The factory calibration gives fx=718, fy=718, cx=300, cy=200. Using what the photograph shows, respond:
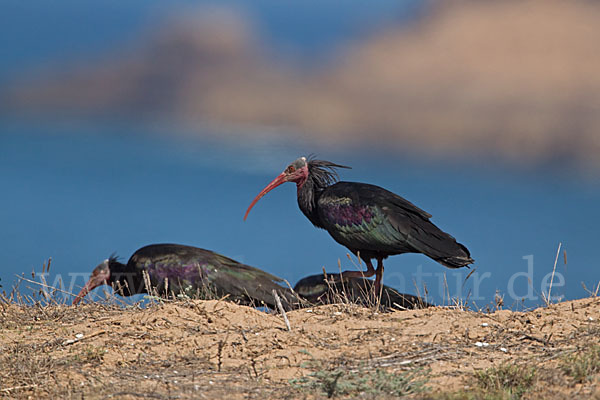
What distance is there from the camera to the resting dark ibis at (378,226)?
9.31 metres

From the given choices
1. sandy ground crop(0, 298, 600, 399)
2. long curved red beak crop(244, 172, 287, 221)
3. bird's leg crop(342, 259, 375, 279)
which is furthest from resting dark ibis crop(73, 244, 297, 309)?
sandy ground crop(0, 298, 600, 399)

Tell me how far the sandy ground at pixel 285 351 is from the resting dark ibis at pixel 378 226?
1954mm

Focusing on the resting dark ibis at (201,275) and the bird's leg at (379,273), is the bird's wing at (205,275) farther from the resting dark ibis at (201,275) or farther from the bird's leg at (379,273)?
the bird's leg at (379,273)

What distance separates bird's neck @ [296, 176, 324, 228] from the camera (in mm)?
10734

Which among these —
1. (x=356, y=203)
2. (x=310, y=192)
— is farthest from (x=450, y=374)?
(x=310, y=192)

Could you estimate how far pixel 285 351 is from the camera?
20.1 feet

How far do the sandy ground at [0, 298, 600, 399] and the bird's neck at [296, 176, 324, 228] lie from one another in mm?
3160

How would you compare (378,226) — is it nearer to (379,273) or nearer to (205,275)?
(379,273)

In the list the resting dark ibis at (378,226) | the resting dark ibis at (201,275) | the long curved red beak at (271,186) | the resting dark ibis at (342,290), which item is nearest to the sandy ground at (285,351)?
the resting dark ibis at (378,226)

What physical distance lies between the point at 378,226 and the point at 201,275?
103 inches

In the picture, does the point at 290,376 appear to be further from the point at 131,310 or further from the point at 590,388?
the point at 131,310

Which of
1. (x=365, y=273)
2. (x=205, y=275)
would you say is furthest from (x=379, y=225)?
(x=205, y=275)

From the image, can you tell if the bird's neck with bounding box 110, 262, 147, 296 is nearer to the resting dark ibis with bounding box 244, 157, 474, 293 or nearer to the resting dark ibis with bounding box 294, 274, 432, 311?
the resting dark ibis with bounding box 294, 274, 432, 311

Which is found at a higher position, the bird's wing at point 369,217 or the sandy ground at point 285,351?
the bird's wing at point 369,217
